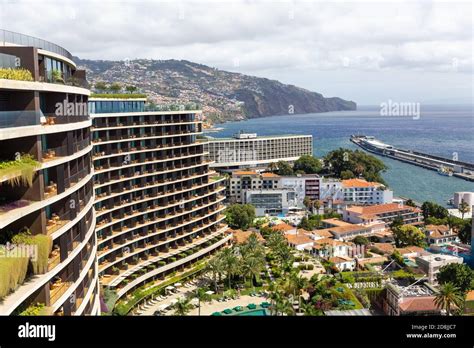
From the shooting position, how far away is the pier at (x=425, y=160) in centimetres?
7838

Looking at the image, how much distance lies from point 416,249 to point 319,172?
35.6 meters

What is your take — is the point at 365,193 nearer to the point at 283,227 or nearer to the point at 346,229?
the point at 346,229

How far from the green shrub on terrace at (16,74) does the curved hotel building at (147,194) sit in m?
16.4

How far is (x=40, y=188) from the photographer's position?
7812mm

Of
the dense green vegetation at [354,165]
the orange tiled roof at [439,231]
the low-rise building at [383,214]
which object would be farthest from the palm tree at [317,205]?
the dense green vegetation at [354,165]

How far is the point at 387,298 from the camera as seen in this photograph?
25547 mm

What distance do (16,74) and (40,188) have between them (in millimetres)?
1759

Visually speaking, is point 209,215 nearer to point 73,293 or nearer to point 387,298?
point 387,298

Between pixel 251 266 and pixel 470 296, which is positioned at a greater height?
pixel 251 266

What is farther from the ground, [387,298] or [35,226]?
[35,226]

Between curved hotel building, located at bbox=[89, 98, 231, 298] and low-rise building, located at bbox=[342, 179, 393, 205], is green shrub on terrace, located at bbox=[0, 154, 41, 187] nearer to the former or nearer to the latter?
curved hotel building, located at bbox=[89, 98, 231, 298]

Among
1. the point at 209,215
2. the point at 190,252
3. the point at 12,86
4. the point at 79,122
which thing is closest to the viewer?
the point at 12,86

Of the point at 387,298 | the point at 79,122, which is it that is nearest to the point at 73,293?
the point at 79,122

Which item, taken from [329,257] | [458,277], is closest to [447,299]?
[458,277]
